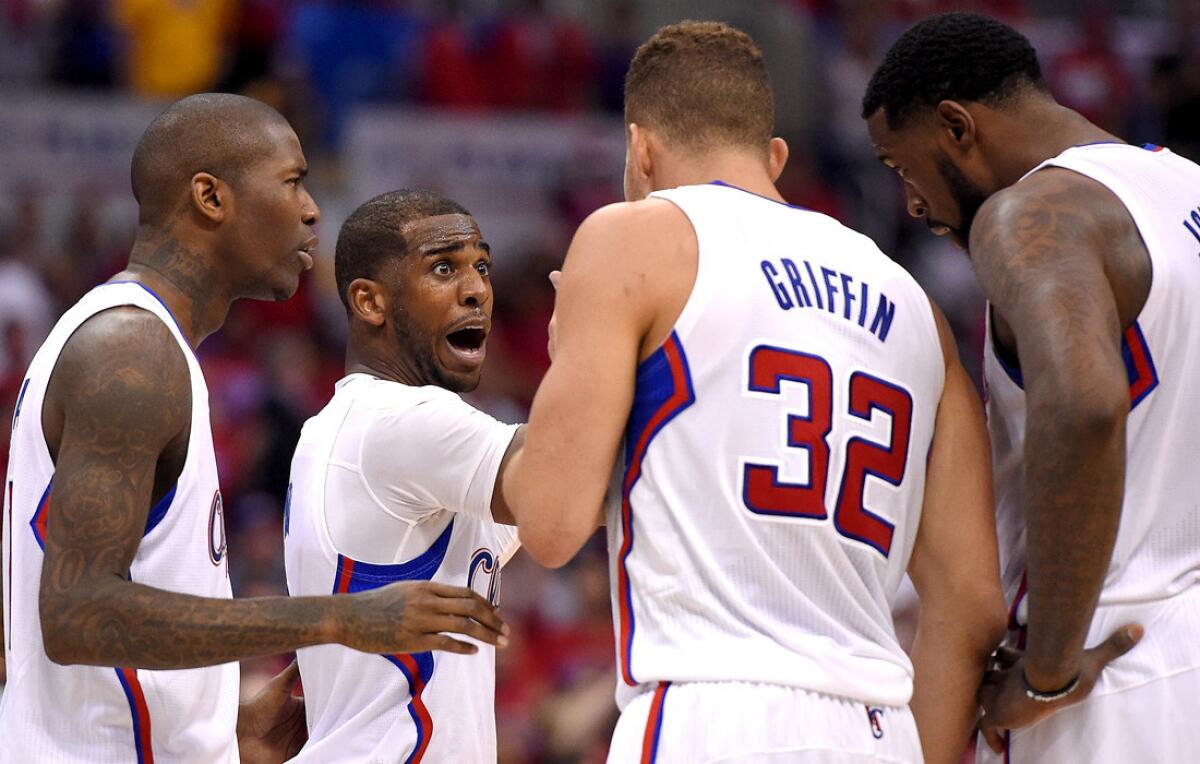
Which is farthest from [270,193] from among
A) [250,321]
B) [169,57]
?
[169,57]

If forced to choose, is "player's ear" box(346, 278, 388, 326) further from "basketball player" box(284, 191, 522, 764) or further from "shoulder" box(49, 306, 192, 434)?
"shoulder" box(49, 306, 192, 434)

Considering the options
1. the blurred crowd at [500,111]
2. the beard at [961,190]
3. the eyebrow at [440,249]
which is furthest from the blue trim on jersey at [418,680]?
the blurred crowd at [500,111]

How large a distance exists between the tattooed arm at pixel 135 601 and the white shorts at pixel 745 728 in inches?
17.3

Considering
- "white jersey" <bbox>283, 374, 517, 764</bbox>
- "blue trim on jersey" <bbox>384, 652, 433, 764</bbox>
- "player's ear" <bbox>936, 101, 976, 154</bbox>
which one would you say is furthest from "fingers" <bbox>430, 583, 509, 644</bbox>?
"player's ear" <bbox>936, 101, 976, 154</bbox>

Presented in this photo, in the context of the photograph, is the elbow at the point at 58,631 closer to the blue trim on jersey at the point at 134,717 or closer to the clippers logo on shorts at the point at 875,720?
the blue trim on jersey at the point at 134,717

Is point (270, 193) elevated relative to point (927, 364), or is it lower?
elevated

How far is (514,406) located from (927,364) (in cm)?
789

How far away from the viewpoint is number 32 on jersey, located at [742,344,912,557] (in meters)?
3.24

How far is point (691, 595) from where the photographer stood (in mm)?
3215

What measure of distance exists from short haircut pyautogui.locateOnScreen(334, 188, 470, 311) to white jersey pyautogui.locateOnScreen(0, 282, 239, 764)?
2.85 feet

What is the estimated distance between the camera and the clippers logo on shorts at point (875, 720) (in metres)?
3.26

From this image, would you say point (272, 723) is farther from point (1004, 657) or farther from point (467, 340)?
point (1004, 657)

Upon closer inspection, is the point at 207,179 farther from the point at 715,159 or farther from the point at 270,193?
the point at 715,159

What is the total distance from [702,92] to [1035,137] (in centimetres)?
82
